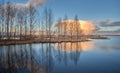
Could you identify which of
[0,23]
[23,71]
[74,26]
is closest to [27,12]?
[0,23]

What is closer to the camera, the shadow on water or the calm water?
the shadow on water

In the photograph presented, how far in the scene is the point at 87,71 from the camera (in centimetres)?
1577

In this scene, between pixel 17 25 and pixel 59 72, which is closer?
pixel 59 72

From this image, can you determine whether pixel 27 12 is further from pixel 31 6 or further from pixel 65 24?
pixel 65 24

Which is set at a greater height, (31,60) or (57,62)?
(31,60)

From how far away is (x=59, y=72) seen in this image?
15.1 m

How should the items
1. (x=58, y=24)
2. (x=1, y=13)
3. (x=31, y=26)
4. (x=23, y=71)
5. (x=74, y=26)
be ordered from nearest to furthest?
(x=23, y=71) → (x=1, y=13) → (x=31, y=26) → (x=58, y=24) → (x=74, y=26)

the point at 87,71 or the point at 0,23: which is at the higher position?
the point at 0,23

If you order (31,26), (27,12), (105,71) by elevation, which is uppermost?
(27,12)

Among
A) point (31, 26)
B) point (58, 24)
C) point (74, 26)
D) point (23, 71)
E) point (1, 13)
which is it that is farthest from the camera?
point (74, 26)

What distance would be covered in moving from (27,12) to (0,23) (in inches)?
585

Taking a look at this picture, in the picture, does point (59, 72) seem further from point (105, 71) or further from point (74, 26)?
point (74, 26)

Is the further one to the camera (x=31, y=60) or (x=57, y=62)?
(x=31, y=60)

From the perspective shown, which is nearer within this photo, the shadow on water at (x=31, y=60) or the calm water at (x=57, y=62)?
the shadow on water at (x=31, y=60)
